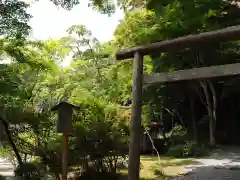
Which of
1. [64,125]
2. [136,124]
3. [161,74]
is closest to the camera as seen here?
[161,74]

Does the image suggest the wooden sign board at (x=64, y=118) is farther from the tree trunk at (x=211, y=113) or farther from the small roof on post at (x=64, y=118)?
the tree trunk at (x=211, y=113)

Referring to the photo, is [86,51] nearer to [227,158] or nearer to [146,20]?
[146,20]

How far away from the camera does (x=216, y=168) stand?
30.8 ft

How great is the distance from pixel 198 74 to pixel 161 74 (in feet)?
2.50

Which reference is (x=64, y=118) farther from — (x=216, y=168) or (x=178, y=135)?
(x=178, y=135)

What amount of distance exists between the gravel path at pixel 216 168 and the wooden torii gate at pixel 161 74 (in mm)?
2980

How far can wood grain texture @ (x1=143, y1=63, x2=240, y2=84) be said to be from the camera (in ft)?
15.2

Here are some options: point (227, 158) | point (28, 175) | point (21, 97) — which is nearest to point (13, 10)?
point (21, 97)

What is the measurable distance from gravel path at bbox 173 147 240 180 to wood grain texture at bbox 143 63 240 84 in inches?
142

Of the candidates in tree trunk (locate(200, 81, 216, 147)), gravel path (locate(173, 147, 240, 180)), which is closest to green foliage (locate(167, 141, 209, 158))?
gravel path (locate(173, 147, 240, 180))

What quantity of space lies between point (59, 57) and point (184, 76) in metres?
10.1

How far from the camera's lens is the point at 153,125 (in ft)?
51.8

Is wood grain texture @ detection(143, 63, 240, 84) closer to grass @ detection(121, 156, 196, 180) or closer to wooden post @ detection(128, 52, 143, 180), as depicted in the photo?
wooden post @ detection(128, 52, 143, 180)

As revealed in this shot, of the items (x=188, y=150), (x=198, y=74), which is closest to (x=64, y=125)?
(x=198, y=74)
